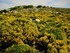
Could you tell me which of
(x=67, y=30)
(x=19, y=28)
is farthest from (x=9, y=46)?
(x=67, y=30)

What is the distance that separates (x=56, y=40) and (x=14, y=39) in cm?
297

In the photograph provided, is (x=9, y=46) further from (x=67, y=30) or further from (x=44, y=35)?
(x=67, y=30)

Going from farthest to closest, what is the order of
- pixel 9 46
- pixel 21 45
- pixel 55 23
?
pixel 55 23
pixel 9 46
pixel 21 45

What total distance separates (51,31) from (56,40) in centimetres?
139

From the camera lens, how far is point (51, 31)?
17969mm

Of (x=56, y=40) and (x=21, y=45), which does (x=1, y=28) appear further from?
(x=56, y=40)

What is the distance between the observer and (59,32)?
17734 millimetres

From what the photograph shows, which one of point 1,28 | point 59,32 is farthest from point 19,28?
point 59,32

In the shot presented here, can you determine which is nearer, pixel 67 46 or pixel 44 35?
pixel 67 46

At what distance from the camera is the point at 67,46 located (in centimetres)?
1634

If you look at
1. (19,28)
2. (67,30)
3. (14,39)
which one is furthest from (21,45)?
(67,30)

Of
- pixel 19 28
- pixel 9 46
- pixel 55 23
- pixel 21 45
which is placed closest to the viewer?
pixel 21 45

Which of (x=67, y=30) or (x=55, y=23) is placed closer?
(x=67, y=30)

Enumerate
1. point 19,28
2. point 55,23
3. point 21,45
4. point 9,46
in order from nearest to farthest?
point 21,45, point 9,46, point 19,28, point 55,23
